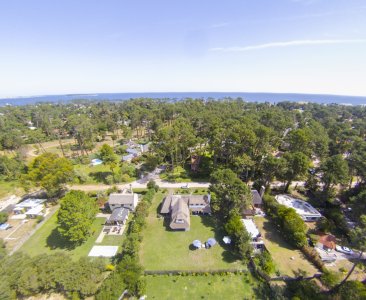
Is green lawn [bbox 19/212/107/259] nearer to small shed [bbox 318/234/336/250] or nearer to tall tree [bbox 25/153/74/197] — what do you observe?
tall tree [bbox 25/153/74/197]

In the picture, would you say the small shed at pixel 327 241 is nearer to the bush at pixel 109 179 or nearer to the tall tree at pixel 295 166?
the tall tree at pixel 295 166

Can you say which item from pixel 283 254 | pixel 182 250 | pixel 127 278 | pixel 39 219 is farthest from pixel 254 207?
pixel 39 219

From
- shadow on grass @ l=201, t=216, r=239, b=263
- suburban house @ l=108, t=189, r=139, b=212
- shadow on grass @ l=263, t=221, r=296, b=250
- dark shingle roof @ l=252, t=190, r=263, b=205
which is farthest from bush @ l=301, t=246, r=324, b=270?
suburban house @ l=108, t=189, r=139, b=212

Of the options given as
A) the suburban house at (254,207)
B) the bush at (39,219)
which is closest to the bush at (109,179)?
the bush at (39,219)

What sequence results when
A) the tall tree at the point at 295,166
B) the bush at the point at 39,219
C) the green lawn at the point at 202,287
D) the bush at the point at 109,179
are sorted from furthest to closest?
the bush at the point at 109,179 < the tall tree at the point at 295,166 < the bush at the point at 39,219 < the green lawn at the point at 202,287

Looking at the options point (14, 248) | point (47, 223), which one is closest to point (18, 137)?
point (47, 223)

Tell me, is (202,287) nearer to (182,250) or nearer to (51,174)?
(182,250)

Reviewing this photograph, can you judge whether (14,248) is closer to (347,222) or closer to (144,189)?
(144,189)
